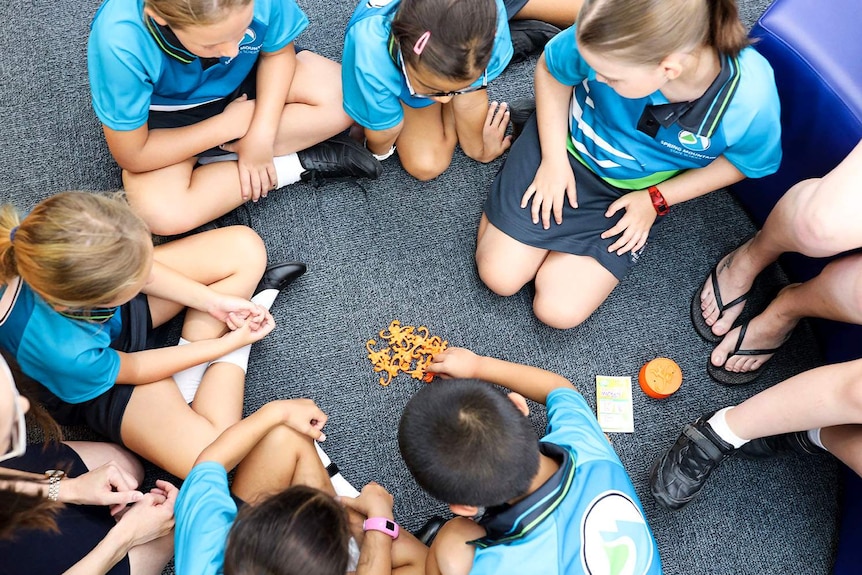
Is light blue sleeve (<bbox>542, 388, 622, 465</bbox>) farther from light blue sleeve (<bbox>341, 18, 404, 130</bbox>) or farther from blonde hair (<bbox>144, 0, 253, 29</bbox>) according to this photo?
blonde hair (<bbox>144, 0, 253, 29</bbox>)

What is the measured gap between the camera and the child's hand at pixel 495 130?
6.70 feet

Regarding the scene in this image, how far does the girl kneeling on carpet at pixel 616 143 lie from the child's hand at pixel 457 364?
232 mm

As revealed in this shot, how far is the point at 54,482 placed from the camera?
1491 millimetres

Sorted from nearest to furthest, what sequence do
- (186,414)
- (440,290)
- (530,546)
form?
(530,546), (186,414), (440,290)

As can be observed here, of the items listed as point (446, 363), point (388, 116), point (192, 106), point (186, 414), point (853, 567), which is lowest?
point (853, 567)

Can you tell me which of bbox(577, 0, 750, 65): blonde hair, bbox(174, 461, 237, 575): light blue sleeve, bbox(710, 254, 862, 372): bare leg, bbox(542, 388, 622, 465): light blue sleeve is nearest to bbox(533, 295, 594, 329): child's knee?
bbox(542, 388, 622, 465): light blue sleeve

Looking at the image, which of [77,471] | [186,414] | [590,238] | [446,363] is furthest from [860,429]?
[77,471]

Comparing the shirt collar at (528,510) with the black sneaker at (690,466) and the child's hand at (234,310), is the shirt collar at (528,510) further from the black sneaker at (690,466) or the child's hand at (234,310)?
the child's hand at (234,310)

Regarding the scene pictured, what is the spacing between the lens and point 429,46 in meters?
1.50

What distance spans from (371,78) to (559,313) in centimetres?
79

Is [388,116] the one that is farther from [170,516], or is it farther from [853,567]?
[853,567]

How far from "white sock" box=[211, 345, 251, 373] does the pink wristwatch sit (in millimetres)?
525

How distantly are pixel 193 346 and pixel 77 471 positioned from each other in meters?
0.37

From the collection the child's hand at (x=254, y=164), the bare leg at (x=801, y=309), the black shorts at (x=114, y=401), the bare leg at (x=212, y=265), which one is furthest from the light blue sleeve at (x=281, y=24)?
the bare leg at (x=801, y=309)
